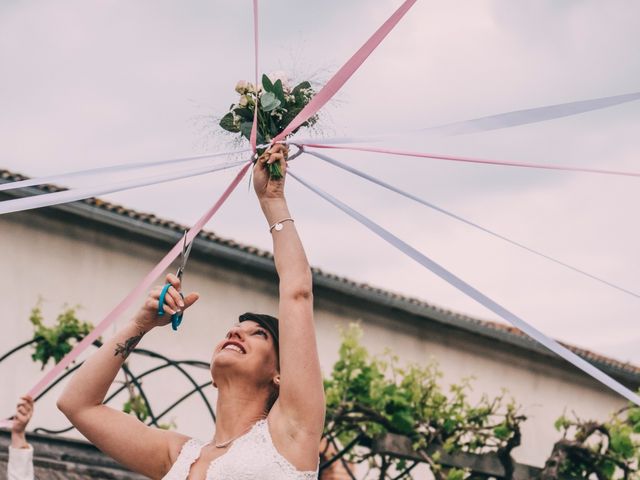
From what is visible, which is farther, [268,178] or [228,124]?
[228,124]

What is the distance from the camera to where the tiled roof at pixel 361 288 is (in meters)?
14.1

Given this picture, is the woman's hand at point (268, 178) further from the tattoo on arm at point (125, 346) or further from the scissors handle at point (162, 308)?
the tattoo on arm at point (125, 346)

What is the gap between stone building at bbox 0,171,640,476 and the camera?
556 inches

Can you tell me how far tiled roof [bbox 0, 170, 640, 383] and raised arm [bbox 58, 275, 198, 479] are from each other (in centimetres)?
959

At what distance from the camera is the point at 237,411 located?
3.46 metres

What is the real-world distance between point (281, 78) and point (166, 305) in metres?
0.73

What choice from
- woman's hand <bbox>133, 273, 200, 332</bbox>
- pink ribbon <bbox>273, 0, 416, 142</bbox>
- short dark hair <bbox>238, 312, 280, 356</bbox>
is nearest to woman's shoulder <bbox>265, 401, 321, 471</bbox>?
short dark hair <bbox>238, 312, 280, 356</bbox>

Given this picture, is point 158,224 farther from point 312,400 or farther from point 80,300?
point 312,400

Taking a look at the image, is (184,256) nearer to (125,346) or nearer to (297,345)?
(125,346)

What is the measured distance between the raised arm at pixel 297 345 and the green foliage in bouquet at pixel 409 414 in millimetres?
4739

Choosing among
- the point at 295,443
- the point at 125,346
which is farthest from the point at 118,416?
the point at 295,443

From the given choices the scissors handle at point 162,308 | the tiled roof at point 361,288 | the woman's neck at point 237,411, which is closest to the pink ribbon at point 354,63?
the scissors handle at point 162,308

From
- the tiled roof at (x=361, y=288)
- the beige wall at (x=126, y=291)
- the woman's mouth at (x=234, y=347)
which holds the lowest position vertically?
the woman's mouth at (x=234, y=347)

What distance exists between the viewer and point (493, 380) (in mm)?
17828
